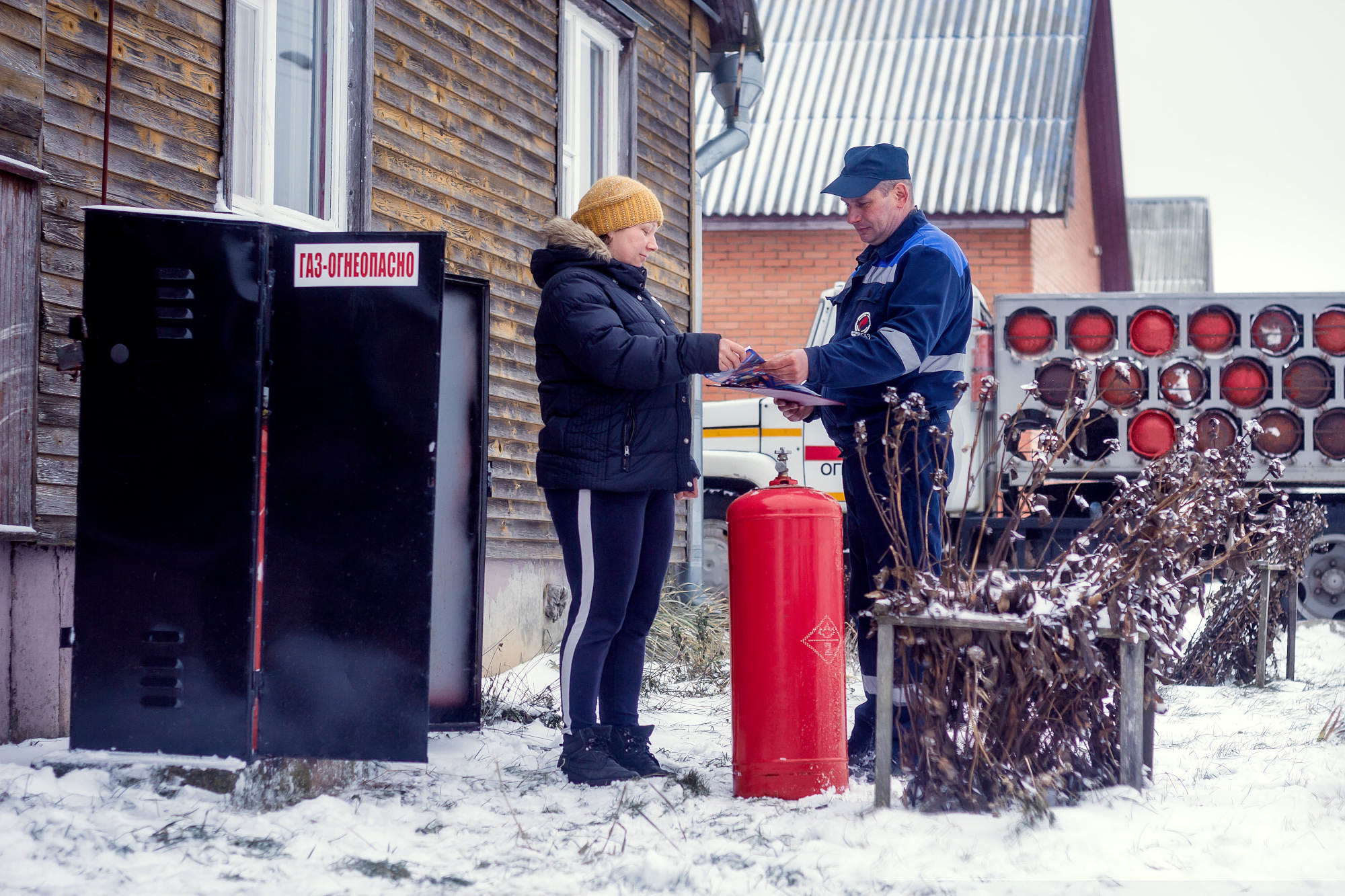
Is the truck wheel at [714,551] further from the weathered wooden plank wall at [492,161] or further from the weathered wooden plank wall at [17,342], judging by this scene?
the weathered wooden plank wall at [17,342]

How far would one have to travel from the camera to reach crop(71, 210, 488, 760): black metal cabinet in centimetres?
378

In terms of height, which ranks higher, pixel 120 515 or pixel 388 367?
pixel 388 367

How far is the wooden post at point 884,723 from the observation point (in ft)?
12.0

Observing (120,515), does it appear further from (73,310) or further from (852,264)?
(852,264)

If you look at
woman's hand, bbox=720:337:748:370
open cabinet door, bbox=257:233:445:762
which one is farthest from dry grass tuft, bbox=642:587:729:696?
open cabinet door, bbox=257:233:445:762

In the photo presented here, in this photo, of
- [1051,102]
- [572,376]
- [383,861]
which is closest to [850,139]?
[1051,102]

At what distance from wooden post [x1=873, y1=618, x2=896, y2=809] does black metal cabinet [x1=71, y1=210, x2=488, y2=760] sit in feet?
4.11

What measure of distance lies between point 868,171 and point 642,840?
224cm

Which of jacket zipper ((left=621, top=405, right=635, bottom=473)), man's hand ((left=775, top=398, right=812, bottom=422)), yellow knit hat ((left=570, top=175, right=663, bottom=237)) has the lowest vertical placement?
jacket zipper ((left=621, top=405, right=635, bottom=473))

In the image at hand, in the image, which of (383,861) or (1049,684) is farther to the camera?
(1049,684)

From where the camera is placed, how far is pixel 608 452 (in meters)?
4.16

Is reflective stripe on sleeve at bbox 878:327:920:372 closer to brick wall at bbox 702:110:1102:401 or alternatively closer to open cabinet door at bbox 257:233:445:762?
open cabinet door at bbox 257:233:445:762

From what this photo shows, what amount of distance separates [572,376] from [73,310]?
167 centimetres

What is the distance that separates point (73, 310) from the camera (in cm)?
450
